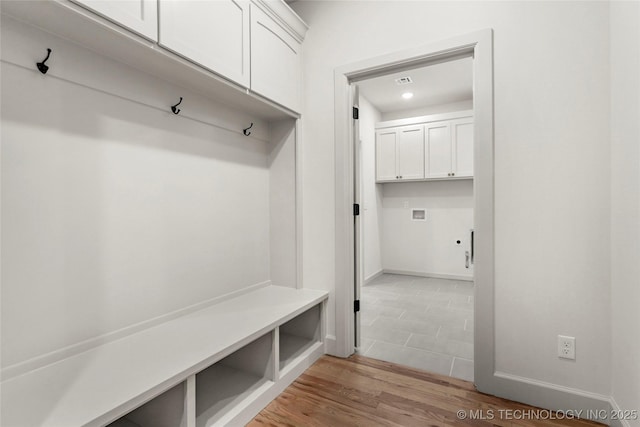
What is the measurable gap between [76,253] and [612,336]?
261 centimetres

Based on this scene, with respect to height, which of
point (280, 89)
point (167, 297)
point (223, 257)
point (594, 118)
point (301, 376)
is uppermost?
point (280, 89)

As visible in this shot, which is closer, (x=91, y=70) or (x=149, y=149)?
(x=91, y=70)

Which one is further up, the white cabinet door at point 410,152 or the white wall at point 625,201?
the white cabinet door at point 410,152

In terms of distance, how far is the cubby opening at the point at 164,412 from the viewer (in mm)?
1242

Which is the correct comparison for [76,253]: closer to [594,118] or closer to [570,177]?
[570,177]

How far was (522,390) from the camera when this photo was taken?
169 centimetres

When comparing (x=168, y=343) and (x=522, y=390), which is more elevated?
(x=168, y=343)

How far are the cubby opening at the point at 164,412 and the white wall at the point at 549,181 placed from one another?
171 centimetres

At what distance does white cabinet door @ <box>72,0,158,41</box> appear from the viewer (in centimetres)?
113

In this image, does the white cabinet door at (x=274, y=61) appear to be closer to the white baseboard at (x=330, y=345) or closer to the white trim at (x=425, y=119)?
the white baseboard at (x=330, y=345)

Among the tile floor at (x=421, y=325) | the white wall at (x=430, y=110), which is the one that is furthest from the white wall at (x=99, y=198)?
the white wall at (x=430, y=110)

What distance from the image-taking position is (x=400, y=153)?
4.81 meters

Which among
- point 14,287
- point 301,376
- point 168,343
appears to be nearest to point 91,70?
point 14,287

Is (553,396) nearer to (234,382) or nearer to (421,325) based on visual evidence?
(421,325)
